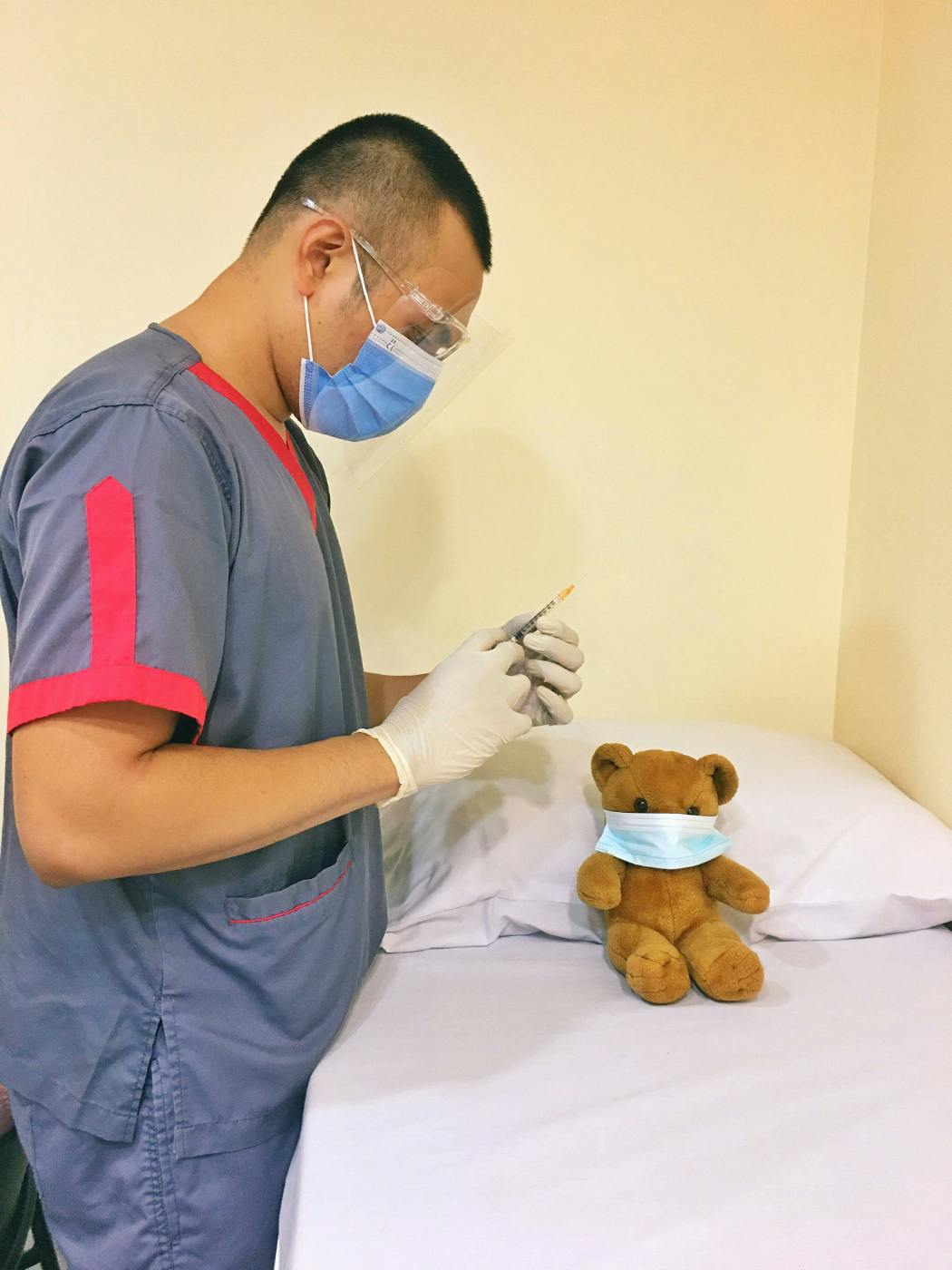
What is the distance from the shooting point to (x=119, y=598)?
2.23 ft

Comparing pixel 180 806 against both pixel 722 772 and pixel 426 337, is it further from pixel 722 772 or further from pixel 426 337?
pixel 722 772

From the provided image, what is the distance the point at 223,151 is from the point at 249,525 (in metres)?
0.97

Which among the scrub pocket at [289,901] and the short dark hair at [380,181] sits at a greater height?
the short dark hair at [380,181]

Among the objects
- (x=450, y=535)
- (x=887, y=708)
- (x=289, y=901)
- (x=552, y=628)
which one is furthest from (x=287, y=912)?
(x=887, y=708)

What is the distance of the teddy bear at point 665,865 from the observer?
1107 mm

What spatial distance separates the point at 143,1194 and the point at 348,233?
973 millimetres

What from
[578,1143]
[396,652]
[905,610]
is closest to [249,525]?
[578,1143]

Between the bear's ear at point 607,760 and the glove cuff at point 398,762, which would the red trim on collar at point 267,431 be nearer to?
the glove cuff at point 398,762

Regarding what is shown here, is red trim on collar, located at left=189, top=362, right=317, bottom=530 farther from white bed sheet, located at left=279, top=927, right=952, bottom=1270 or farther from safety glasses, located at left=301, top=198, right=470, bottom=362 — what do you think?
white bed sheet, located at left=279, top=927, right=952, bottom=1270

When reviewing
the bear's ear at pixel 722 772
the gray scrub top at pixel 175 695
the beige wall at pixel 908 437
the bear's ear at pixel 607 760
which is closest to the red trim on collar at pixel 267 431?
the gray scrub top at pixel 175 695

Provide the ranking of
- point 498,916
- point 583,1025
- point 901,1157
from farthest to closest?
point 498,916 → point 583,1025 → point 901,1157

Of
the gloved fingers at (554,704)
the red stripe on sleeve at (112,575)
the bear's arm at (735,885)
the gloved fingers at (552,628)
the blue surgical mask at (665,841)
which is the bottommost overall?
the bear's arm at (735,885)

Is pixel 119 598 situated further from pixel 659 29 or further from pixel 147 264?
pixel 659 29

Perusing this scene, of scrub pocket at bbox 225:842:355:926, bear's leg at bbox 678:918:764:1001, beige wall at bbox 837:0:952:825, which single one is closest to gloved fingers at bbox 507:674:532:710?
scrub pocket at bbox 225:842:355:926
